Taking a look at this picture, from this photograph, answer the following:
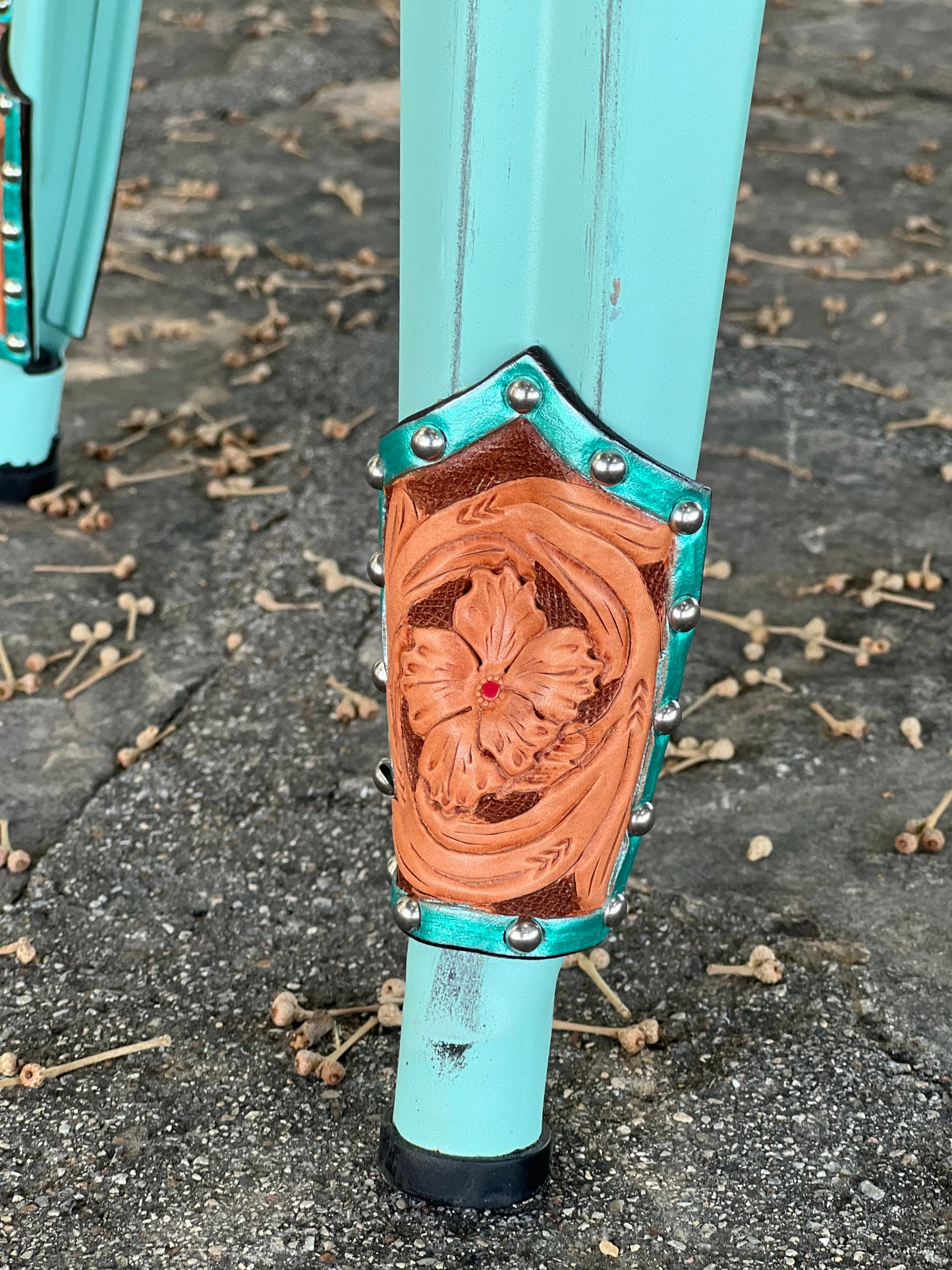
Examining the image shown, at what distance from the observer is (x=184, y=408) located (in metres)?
2.05

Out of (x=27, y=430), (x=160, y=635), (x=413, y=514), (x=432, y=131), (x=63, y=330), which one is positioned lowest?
(x=160, y=635)

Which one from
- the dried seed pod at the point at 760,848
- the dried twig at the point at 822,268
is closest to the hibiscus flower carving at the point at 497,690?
the dried seed pod at the point at 760,848

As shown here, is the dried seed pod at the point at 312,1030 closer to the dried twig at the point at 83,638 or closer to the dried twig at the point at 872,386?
the dried twig at the point at 83,638

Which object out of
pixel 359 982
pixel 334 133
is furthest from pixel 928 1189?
pixel 334 133

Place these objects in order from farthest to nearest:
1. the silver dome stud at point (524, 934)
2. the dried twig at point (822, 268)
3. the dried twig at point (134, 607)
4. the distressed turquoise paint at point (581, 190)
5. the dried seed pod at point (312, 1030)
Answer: the dried twig at point (822, 268)
the dried twig at point (134, 607)
the dried seed pod at point (312, 1030)
the silver dome stud at point (524, 934)
the distressed turquoise paint at point (581, 190)

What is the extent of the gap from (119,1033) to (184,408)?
1.17m

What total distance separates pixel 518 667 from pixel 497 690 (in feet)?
0.06

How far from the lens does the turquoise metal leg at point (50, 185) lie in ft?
4.99

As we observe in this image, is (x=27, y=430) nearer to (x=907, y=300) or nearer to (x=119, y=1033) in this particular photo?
(x=119, y=1033)

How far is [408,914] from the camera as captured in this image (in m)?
0.83

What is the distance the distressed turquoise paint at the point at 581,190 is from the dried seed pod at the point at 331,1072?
0.50 meters

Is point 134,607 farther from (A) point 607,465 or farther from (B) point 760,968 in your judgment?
(A) point 607,465

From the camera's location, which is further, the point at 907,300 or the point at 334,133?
the point at 334,133

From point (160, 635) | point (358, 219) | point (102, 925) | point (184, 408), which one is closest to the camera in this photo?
point (102, 925)
